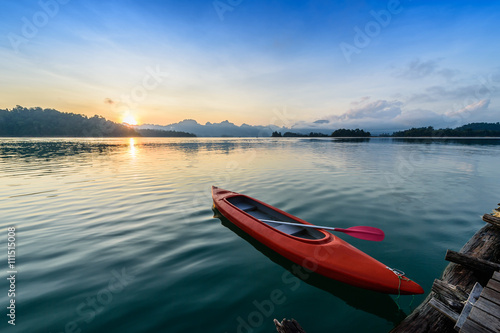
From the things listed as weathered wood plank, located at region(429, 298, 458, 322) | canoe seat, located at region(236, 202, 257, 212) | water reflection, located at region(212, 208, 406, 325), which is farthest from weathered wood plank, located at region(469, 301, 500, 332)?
canoe seat, located at region(236, 202, 257, 212)

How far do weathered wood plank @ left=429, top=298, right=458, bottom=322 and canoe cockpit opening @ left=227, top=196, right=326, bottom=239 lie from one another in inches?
121

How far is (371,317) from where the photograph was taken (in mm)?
4180

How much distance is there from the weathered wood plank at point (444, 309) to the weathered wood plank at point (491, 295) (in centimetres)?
56

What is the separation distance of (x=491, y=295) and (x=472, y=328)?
88cm

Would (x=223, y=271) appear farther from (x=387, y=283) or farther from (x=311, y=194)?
(x=311, y=194)

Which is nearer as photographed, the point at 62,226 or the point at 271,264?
the point at 271,264

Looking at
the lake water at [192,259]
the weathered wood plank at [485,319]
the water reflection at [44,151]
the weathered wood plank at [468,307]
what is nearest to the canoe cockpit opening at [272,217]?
the lake water at [192,259]

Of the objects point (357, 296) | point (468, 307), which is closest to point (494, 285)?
point (468, 307)

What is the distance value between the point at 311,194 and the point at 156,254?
8876mm

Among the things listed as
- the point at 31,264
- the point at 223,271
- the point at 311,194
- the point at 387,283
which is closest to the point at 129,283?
the point at 223,271

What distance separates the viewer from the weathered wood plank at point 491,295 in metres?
3.06

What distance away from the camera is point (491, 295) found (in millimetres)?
3164

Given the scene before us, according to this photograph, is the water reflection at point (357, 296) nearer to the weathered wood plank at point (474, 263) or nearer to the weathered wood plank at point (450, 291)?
the weathered wood plank at point (450, 291)

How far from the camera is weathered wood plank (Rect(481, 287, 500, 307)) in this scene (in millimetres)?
3063
